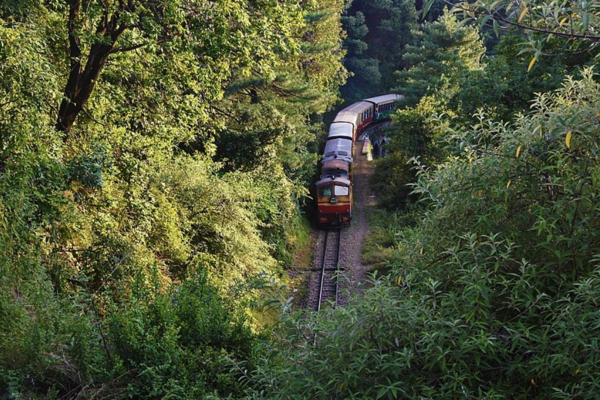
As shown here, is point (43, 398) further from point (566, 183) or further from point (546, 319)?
point (566, 183)

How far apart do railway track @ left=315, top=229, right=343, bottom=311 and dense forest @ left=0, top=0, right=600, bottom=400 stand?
13.0 ft

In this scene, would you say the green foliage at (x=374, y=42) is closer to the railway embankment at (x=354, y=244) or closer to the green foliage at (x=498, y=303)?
the railway embankment at (x=354, y=244)

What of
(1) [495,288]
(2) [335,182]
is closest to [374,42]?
(2) [335,182]

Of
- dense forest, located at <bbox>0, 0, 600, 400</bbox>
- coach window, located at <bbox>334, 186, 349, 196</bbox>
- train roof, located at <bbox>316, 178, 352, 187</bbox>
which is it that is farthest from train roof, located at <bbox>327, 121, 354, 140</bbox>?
dense forest, located at <bbox>0, 0, 600, 400</bbox>

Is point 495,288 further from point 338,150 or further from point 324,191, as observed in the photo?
point 338,150

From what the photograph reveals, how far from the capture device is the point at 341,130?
97.6 ft

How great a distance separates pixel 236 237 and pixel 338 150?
49.4ft

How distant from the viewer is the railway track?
53.1 feet

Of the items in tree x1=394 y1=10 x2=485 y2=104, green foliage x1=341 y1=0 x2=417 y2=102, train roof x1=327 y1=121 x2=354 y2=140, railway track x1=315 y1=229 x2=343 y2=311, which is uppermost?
green foliage x1=341 y1=0 x2=417 y2=102

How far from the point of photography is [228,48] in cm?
896

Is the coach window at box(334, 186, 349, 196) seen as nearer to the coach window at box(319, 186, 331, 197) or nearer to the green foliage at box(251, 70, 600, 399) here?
the coach window at box(319, 186, 331, 197)

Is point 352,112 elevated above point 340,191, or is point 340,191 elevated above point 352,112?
point 352,112

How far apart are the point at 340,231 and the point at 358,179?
28.5 ft

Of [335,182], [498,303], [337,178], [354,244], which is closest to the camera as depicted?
[498,303]
